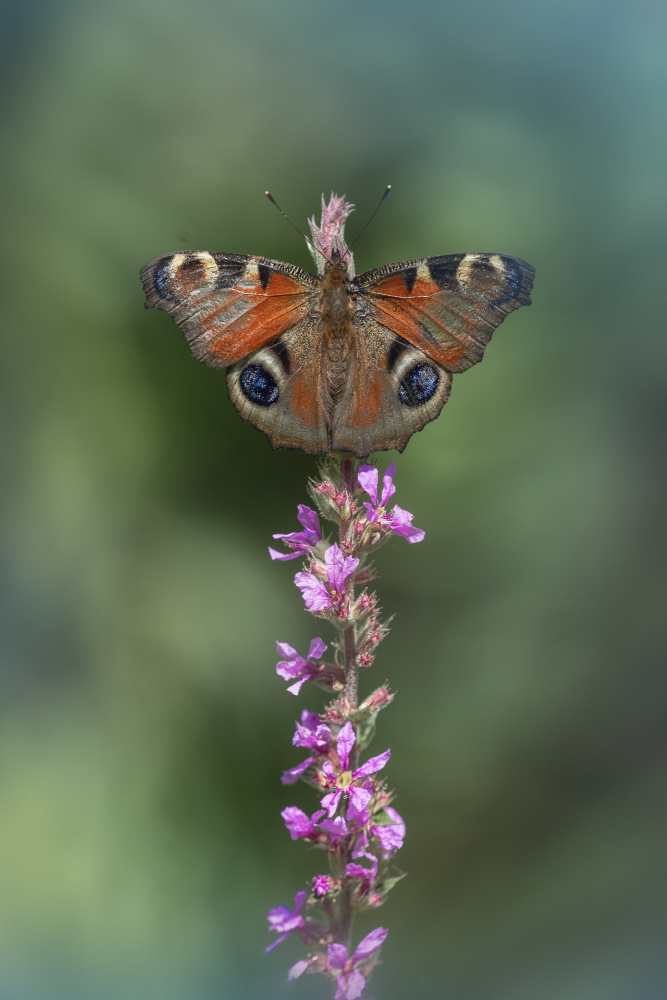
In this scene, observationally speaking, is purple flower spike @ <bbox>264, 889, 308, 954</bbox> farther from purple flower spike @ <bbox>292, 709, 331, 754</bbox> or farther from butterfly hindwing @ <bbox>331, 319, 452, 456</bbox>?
butterfly hindwing @ <bbox>331, 319, 452, 456</bbox>

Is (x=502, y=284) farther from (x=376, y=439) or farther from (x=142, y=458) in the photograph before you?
(x=142, y=458)

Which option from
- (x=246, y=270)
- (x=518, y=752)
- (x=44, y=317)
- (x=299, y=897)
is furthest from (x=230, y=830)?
(x=44, y=317)

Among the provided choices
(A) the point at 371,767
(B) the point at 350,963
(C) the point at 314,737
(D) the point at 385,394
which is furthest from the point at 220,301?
(B) the point at 350,963

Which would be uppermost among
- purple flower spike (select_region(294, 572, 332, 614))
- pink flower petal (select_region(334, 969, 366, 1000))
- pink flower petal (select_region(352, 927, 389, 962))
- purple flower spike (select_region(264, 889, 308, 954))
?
purple flower spike (select_region(294, 572, 332, 614))

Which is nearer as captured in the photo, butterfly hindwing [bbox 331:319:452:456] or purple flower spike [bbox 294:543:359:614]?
purple flower spike [bbox 294:543:359:614]

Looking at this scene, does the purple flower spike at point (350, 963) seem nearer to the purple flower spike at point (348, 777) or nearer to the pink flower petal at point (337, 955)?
the pink flower petal at point (337, 955)

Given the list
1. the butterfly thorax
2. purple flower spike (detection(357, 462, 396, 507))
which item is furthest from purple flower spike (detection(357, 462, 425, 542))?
the butterfly thorax

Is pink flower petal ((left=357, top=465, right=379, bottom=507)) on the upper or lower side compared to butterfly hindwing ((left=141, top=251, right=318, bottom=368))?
lower
